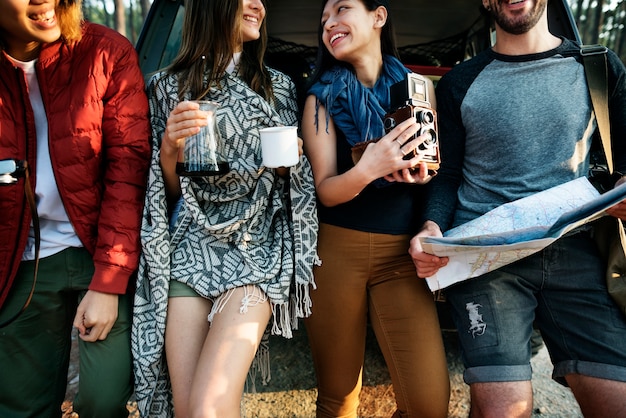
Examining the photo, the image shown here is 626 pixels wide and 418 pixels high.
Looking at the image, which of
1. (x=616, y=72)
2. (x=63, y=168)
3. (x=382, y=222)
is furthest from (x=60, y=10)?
(x=616, y=72)

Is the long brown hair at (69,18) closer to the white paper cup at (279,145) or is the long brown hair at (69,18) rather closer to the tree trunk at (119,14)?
the white paper cup at (279,145)

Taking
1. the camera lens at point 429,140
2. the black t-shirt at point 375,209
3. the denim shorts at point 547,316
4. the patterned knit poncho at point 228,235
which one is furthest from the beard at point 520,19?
the patterned knit poncho at point 228,235

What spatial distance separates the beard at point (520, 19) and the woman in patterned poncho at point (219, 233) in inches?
38.2

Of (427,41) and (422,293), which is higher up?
(427,41)

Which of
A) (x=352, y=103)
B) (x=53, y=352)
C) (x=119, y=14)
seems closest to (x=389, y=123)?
(x=352, y=103)

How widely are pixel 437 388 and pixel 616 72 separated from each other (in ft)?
4.79

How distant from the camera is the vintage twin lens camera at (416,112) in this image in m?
1.80

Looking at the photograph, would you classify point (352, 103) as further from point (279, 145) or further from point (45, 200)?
point (45, 200)

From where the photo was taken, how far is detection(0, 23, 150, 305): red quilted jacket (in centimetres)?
180

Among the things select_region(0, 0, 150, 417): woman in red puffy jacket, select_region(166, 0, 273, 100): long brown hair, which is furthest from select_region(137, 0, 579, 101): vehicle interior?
select_region(0, 0, 150, 417): woman in red puffy jacket

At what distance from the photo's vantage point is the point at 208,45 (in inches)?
79.3

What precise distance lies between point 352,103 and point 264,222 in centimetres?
63

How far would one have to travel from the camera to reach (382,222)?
2.04 meters

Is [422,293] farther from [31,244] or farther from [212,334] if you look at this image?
[31,244]
